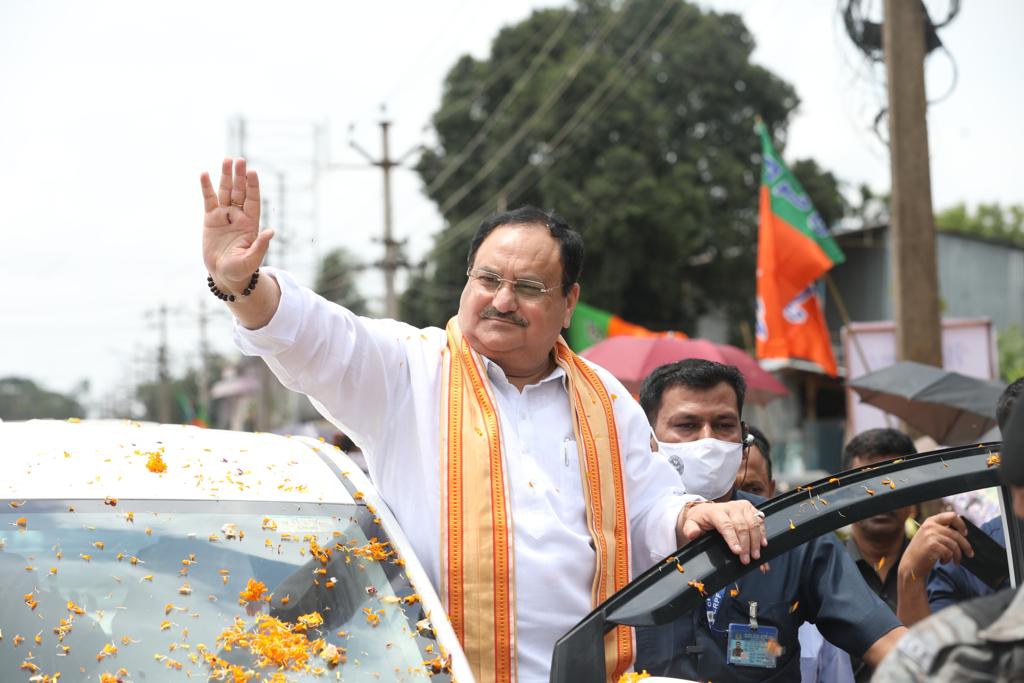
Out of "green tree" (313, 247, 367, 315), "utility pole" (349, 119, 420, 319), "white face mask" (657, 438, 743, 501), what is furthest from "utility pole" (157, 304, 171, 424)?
"white face mask" (657, 438, 743, 501)

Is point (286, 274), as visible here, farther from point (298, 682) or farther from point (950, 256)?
point (950, 256)

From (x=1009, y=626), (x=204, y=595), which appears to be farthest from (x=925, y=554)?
(x=204, y=595)

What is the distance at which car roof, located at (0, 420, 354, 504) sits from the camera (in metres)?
2.59

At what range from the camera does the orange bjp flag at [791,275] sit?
9.22 meters

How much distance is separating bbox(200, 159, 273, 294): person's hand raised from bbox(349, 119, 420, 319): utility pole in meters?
21.6

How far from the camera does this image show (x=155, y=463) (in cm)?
270

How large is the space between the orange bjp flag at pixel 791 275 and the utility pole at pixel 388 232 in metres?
15.4

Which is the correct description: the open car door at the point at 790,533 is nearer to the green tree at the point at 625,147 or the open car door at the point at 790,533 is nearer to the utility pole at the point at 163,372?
the green tree at the point at 625,147

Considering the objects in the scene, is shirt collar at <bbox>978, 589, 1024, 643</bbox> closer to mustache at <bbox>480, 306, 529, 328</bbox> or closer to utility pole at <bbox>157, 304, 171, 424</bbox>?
mustache at <bbox>480, 306, 529, 328</bbox>

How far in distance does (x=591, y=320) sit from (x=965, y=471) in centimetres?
1325

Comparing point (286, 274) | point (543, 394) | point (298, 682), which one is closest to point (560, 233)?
point (543, 394)

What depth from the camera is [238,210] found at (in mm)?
2557

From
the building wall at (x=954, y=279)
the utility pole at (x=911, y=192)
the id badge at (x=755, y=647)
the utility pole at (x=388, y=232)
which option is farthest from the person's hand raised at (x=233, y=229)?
the building wall at (x=954, y=279)

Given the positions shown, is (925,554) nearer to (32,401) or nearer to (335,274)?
(335,274)
